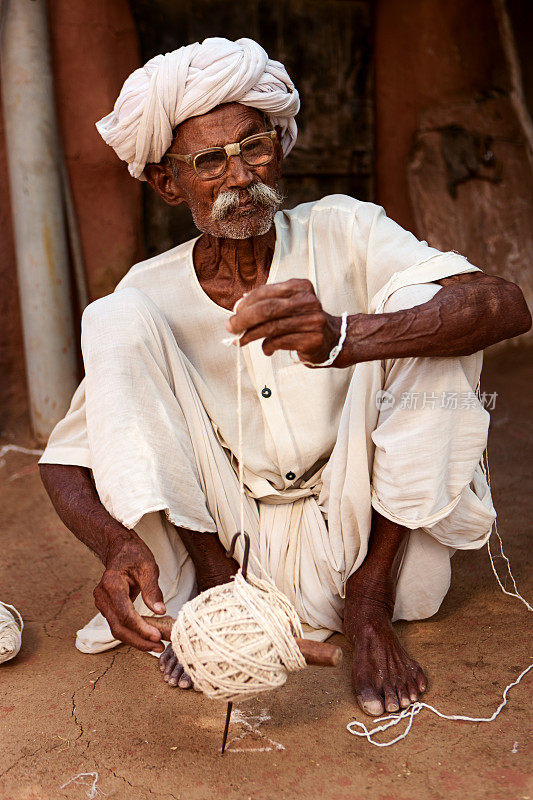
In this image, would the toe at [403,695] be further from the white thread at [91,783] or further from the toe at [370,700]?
the white thread at [91,783]

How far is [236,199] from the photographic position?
7.21 ft

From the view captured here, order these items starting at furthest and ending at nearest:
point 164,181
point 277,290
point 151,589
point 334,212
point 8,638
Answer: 1. point 164,181
2. point 334,212
3. point 8,638
4. point 151,589
5. point 277,290

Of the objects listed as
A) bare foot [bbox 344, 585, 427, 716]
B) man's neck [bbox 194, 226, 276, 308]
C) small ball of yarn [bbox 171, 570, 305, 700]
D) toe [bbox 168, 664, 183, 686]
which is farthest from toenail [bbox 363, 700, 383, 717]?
man's neck [bbox 194, 226, 276, 308]

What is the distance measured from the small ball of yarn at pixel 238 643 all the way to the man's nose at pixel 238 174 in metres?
1.06

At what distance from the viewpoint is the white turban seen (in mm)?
2193

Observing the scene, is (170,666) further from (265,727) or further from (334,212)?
(334,212)

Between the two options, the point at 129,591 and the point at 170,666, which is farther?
the point at 170,666

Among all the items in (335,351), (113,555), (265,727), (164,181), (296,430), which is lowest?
(265,727)

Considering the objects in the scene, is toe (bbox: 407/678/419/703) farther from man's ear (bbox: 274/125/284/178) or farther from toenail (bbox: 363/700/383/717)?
man's ear (bbox: 274/125/284/178)

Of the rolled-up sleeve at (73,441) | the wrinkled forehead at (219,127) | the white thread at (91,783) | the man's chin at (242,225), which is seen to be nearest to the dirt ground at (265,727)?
the white thread at (91,783)

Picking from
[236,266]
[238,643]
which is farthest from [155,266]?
[238,643]

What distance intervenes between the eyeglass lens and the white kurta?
0.67ft

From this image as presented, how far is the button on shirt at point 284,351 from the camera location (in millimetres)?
2211

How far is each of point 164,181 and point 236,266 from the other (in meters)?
0.35
